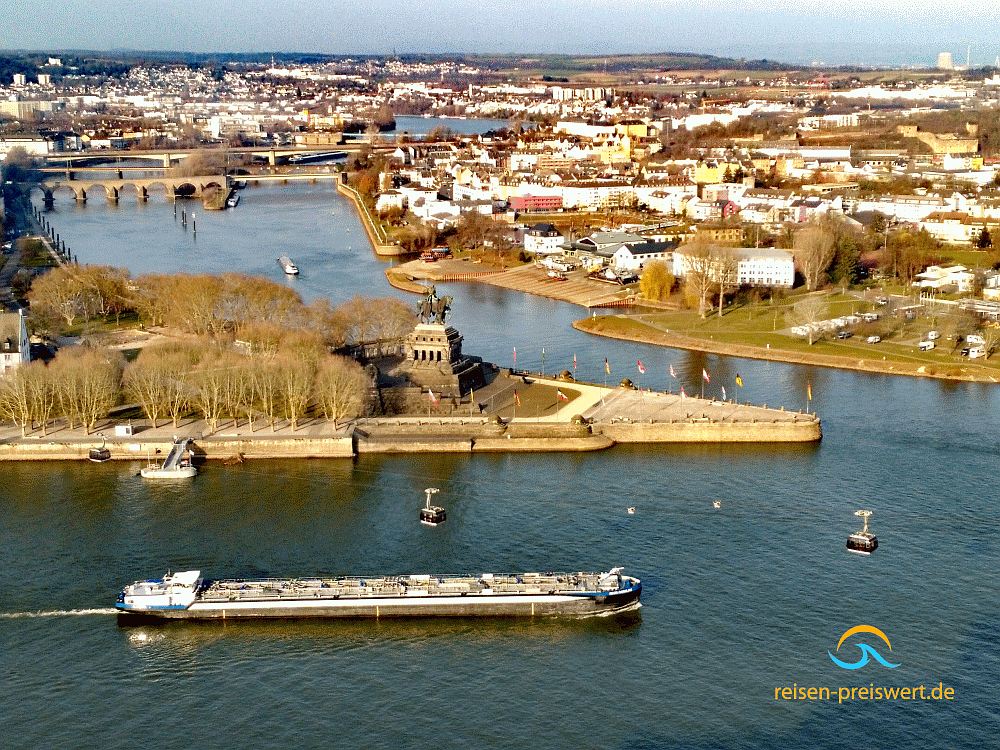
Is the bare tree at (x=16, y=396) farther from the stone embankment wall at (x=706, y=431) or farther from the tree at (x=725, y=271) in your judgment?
the tree at (x=725, y=271)

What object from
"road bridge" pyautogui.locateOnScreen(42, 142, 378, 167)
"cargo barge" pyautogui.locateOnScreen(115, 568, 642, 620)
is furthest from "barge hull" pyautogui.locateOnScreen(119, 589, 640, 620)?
"road bridge" pyautogui.locateOnScreen(42, 142, 378, 167)

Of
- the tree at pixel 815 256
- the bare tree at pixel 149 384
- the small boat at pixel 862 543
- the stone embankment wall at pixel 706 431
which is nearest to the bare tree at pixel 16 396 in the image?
the bare tree at pixel 149 384

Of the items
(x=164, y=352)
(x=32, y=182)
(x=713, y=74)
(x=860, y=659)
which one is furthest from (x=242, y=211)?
(x=713, y=74)

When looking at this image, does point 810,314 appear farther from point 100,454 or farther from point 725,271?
point 100,454

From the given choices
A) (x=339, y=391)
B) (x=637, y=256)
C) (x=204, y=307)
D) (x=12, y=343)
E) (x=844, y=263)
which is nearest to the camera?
(x=339, y=391)

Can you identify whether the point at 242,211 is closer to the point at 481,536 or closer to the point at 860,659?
the point at 481,536

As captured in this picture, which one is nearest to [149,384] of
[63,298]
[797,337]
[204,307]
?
[204,307]
